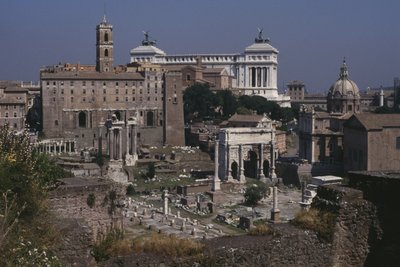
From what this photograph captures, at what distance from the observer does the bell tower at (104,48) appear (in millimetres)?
68562

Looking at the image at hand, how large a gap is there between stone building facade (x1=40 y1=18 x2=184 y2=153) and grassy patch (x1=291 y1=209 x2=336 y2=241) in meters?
52.2

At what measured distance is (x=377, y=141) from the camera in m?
46.1

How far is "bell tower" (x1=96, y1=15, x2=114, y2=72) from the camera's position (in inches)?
2699

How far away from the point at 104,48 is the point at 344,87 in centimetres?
2537

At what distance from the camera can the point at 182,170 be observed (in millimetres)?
53875

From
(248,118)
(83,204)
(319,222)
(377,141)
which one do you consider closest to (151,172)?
(248,118)

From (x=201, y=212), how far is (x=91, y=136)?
26.4 m

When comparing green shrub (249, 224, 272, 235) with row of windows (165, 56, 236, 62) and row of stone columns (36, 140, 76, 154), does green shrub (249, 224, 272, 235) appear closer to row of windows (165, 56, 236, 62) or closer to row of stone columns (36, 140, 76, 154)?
row of stone columns (36, 140, 76, 154)

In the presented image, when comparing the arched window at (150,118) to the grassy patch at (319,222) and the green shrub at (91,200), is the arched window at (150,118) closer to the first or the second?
the green shrub at (91,200)

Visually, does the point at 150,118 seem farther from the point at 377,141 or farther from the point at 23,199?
the point at 23,199

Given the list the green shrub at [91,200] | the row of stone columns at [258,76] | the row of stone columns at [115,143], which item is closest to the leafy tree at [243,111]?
the row of stone columns at [115,143]

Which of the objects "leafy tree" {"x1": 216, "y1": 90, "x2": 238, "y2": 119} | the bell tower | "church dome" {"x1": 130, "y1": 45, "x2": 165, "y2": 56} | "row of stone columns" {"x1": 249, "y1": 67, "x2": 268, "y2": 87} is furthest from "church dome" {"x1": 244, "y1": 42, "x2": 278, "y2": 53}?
the bell tower

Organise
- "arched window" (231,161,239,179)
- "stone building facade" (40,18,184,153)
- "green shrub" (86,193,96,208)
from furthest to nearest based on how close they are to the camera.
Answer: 1. "stone building facade" (40,18,184,153)
2. "arched window" (231,161,239,179)
3. "green shrub" (86,193,96,208)

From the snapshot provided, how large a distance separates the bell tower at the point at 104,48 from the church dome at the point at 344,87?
23.5 metres
